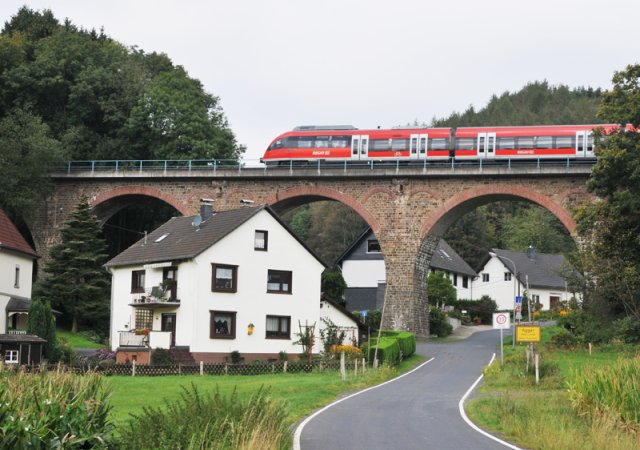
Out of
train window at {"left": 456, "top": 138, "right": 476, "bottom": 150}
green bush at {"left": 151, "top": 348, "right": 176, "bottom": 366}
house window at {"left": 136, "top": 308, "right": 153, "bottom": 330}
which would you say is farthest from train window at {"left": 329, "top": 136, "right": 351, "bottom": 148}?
green bush at {"left": 151, "top": 348, "right": 176, "bottom": 366}

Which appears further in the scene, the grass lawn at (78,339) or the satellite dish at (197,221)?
the grass lawn at (78,339)

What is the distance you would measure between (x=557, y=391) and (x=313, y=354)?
706 inches

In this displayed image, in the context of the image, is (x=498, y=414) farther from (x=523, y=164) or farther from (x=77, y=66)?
(x=77, y=66)

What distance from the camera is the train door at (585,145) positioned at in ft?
176

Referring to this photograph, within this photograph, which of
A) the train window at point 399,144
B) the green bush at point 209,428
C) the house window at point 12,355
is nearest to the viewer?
the green bush at point 209,428

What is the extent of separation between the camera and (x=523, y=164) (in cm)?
5578

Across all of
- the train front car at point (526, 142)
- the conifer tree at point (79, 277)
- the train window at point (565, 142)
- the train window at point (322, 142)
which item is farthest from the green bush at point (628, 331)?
the conifer tree at point (79, 277)

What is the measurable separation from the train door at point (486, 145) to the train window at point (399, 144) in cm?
421

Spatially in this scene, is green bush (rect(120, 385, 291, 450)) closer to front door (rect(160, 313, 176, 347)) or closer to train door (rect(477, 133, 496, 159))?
front door (rect(160, 313, 176, 347))

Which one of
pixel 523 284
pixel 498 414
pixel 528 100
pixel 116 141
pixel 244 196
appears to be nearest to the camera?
pixel 498 414

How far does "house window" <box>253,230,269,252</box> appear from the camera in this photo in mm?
42219

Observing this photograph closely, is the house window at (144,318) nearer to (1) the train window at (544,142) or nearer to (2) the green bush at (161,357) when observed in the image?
(2) the green bush at (161,357)

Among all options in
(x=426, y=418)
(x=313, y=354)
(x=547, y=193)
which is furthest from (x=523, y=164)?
(x=426, y=418)

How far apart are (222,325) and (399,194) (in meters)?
18.5
